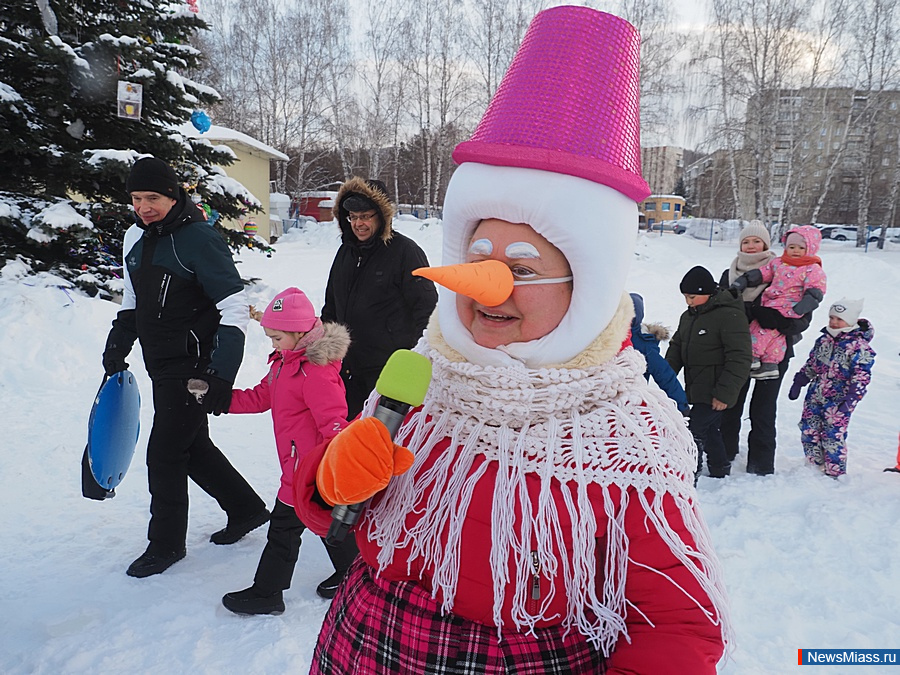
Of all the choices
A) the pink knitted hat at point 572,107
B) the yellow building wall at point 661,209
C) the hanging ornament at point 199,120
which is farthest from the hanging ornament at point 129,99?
the yellow building wall at point 661,209

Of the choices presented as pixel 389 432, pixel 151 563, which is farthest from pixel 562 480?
pixel 151 563

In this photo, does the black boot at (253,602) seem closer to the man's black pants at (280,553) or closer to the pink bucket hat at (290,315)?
the man's black pants at (280,553)

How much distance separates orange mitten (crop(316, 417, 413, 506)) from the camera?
1139 millimetres

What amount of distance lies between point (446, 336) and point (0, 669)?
242 centimetres

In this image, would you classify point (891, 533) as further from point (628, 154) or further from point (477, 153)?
point (477, 153)

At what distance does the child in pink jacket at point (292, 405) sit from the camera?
2715 mm

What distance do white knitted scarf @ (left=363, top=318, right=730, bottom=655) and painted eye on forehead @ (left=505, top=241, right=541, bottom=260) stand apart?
22 centimetres

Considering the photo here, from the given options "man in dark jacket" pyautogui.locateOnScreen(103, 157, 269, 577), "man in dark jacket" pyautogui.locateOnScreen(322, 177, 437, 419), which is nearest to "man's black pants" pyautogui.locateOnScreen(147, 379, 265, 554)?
"man in dark jacket" pyautogui.locateOnScreen(103, 157, 269, 577)

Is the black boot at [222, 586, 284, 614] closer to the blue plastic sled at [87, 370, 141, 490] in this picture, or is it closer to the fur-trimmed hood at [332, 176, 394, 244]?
the blue plastic sled at [87, 370, 141, 490]

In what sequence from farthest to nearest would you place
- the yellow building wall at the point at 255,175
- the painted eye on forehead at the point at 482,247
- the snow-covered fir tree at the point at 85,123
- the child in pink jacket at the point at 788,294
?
the yellow building wall at the point at 255,175 < the snow-covered fir tree at the point at 85,123 < the child in pink jacket at the point at 788,294 < the painted eye on forehead at the point at 482,247

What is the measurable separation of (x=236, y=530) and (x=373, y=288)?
157 centimetres

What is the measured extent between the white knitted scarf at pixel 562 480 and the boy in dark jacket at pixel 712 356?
11.1 ft

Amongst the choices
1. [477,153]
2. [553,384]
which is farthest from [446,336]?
[477,153]

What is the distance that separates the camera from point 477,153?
4.00 feet
